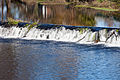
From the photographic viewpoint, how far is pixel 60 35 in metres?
33.5

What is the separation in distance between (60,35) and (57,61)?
1139cm

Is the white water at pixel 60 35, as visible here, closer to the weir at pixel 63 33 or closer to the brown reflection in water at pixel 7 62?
the weir at pixel 63 33

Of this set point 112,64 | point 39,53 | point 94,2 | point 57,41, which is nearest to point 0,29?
point 57,41

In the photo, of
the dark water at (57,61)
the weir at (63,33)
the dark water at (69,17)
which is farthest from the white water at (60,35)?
the dark water at (69,17)

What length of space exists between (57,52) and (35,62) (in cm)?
415

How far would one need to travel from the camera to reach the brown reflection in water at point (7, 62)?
732 inches

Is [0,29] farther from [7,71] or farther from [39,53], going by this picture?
[7,71]

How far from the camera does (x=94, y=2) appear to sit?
261 ft

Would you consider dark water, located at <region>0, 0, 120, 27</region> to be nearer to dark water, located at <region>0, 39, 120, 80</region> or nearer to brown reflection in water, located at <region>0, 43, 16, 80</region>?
dark water, located at <region>0, 39, 120, 80</region>

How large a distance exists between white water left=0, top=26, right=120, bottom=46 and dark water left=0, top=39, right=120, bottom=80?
262 cm

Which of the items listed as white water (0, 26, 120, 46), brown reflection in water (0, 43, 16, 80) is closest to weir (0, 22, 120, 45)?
white water (0, 26, 120, 46)

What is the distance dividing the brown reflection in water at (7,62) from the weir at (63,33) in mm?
6162

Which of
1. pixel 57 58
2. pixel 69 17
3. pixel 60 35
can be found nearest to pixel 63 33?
pixel 60 35

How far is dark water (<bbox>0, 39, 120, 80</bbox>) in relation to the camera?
18750mm
